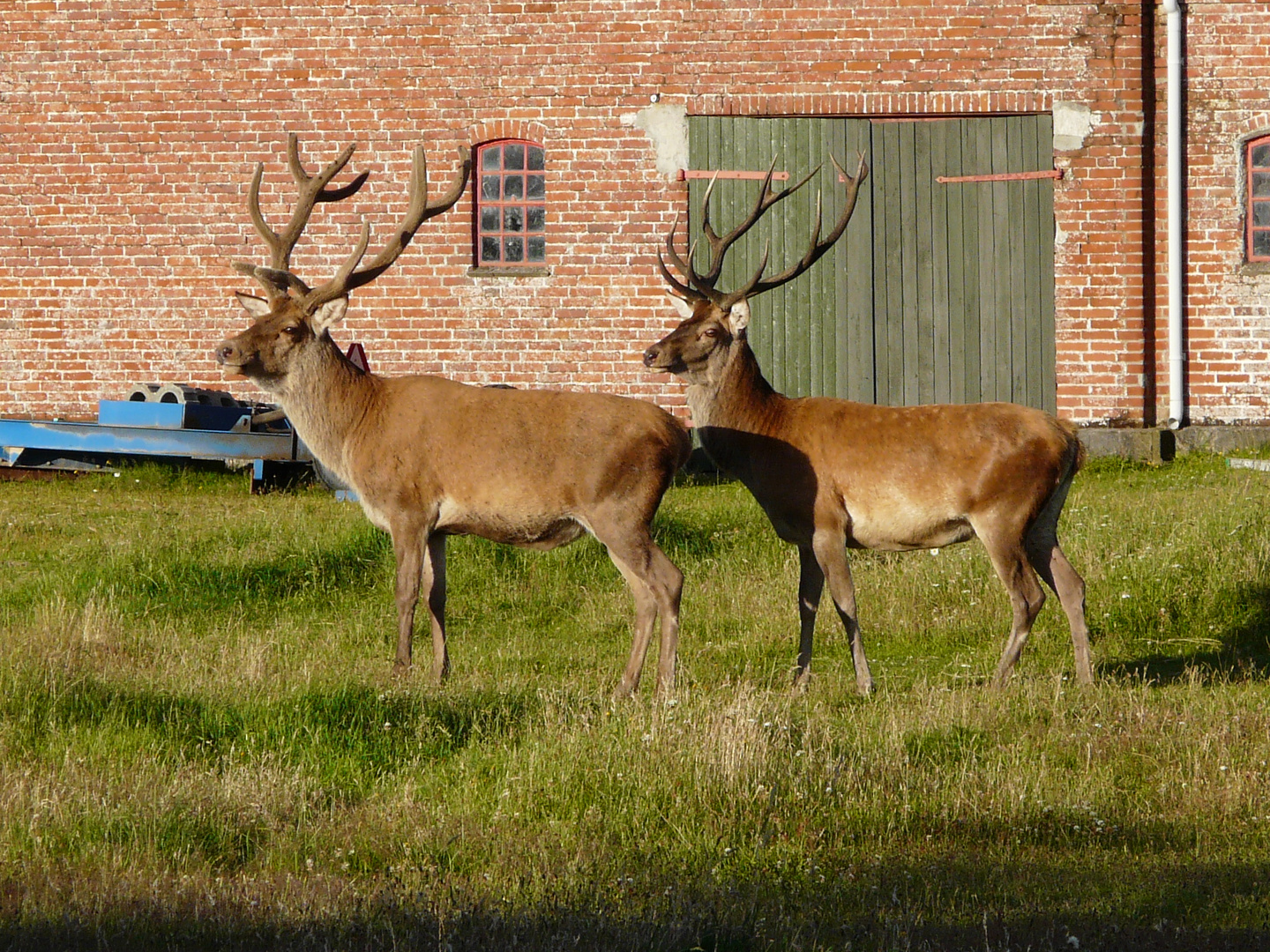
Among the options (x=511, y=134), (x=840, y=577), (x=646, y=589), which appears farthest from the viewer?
(x=511, y=134)

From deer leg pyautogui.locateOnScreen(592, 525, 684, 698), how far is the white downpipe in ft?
28.0

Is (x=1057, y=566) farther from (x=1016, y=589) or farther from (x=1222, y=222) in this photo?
(x=1222, y=222)

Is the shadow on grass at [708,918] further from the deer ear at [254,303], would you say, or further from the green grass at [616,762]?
the deer ear at [254,303]

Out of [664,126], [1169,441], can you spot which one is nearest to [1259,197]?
[1169,441]

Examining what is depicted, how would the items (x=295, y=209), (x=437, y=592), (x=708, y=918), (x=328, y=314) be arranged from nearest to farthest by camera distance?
(x=708, y=918) → (x=437, y=592) → (x=328, y=314) → (x=295, y=209)

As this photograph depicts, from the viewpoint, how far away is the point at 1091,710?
21.7 feet

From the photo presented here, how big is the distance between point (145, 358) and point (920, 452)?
9.83 metres

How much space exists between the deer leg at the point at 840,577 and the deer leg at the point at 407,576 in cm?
194

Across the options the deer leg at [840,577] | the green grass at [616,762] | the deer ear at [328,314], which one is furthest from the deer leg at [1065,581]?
the deer ear at [328,314]

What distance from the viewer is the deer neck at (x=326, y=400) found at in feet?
26.3

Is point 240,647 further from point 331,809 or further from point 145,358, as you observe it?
point 145,358

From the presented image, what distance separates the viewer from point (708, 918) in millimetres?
4234

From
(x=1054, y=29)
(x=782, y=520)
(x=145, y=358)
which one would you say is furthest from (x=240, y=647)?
(x=1054, y=29)

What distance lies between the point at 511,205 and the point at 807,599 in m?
8.18
